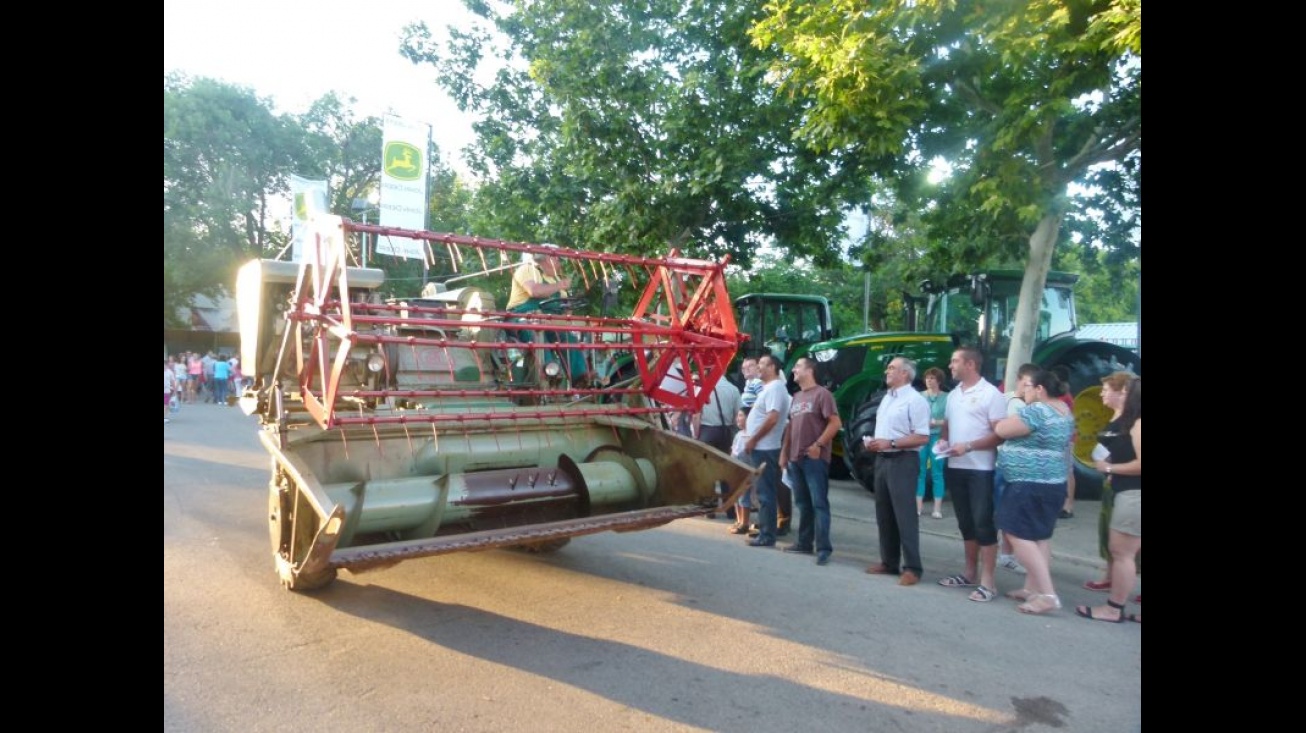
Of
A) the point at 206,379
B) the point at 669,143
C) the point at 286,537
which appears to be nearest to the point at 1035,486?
the point at 286,537

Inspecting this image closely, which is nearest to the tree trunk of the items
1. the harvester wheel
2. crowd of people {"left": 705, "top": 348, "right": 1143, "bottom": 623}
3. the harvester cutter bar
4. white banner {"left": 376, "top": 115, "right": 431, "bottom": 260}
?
crowd of people {"left": 705, "top": 348, "right": 1143, "bottom": 623}

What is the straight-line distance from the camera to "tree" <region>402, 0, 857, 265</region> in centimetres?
1068

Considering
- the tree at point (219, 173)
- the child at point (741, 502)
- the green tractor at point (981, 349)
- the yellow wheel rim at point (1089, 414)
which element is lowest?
the child at point (741, 502)

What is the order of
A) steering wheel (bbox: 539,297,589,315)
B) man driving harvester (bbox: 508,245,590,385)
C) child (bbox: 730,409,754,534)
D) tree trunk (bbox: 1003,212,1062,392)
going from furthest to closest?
tree trunk (bbox: 1003,212,1062,392)
child (bbox: 730,409,754,534)
steering wheel (bbox: 539,297,589,315)
man driving harvester (bbox: 508,245,590,385)

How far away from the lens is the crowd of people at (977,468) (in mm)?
5043

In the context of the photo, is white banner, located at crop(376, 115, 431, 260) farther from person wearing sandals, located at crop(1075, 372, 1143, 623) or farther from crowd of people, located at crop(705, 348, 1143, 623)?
person wearing sandals, located at crop(1075, 372, 1143, 623)

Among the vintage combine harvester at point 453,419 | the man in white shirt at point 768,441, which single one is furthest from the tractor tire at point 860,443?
the vintage combine harvester at point 453,419

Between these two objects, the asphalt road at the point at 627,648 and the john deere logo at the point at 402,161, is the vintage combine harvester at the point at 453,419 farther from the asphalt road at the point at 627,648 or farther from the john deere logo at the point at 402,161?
the john deere logo at the point at 402,161

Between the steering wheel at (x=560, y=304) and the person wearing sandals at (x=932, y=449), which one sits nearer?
the steering wheel at (x=560, y=304)

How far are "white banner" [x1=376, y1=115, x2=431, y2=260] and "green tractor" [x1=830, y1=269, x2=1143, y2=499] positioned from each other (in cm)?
732

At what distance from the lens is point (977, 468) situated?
5.54 meters

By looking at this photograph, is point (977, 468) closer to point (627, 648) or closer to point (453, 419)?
point (627, 648)

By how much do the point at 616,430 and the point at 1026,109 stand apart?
188 inches

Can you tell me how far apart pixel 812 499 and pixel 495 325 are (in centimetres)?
345
